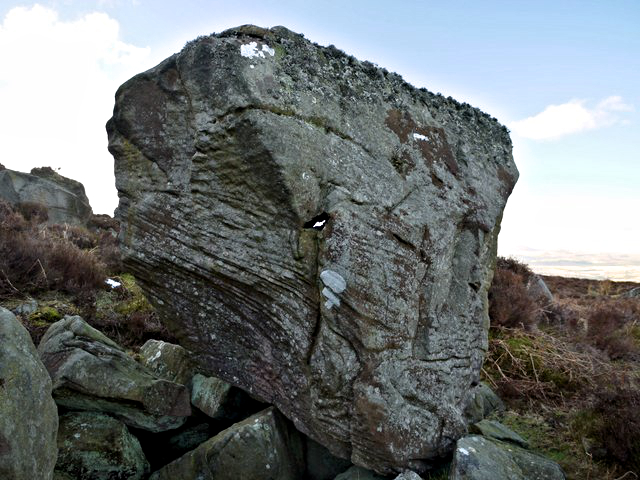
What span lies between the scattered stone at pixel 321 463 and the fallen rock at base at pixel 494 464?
1.48 metres

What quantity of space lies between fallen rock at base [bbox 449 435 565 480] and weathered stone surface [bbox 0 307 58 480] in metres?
3.80

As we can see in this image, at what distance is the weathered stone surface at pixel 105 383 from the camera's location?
222 inches

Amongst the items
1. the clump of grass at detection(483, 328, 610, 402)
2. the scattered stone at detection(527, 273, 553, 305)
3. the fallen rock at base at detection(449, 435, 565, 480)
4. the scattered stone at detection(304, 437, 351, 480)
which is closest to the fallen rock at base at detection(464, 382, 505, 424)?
the clump of grass at detection(483, 328, 610, 402)

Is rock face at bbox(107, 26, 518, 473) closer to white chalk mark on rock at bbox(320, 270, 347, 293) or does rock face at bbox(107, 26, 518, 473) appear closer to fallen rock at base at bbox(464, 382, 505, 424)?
white chalk mark on rock at bbox(320, 270, 347, 293)

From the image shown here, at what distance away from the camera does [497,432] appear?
5.80 meters

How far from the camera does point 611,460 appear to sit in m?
5.35

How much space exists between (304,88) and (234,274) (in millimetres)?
2143

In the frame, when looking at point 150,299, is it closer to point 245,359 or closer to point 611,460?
point 245,359

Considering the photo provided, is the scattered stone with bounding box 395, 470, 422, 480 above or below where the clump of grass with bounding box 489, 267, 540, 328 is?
below

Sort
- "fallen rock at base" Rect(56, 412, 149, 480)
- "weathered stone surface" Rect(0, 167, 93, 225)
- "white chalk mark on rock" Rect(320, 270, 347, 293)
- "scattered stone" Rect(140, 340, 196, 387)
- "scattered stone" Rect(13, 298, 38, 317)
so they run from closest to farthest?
1. "white chalk mark on rock" Rect(320, 270, 347, 293)
2. "fallen rock at base" Rect(56, 412, 149, 480)
3. "scattered stone" Rect(140, 340, 196, 387)
4. "scattered stone" Rect(13, 298, 38, 317)
5. "weathered stone surface" Rect(0, 167, 93, 225)

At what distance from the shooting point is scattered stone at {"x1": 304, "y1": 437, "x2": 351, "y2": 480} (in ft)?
19.2

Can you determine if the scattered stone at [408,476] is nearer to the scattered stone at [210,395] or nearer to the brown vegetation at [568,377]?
the brown vegetation at [568,377]

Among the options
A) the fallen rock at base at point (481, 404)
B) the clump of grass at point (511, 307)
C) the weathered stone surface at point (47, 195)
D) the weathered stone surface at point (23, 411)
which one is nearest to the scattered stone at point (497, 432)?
the fallen rock at base at point (481, 404)

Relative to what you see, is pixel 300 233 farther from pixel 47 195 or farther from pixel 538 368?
pixel 47 195
